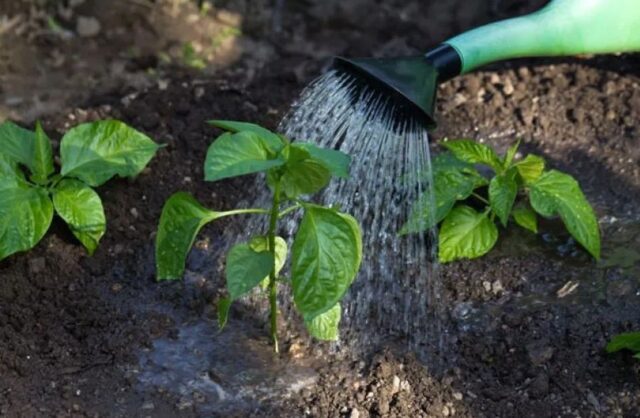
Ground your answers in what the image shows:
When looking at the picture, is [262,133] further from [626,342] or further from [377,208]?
[626,342]

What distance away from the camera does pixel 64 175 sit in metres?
2.43

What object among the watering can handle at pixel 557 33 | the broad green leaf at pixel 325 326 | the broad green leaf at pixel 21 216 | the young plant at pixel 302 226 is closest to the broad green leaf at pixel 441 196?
the watering can handle at pixel 557 33

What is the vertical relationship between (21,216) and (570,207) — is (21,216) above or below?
below

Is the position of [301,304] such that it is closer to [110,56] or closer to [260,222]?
[260,222]

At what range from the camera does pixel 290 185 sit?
6.64 feet

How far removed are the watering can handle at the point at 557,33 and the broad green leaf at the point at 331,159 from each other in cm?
61

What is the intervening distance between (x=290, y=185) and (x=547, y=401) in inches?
23.7

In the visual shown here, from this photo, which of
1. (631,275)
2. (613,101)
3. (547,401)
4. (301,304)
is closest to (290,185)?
(301,304)

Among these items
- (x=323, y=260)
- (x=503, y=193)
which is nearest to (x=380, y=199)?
(x=503, y=193)

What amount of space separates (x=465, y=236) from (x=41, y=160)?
0.84m

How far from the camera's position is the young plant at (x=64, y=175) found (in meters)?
2.34

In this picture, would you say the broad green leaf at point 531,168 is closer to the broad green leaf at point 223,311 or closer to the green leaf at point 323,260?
the green leaf at point 323,260

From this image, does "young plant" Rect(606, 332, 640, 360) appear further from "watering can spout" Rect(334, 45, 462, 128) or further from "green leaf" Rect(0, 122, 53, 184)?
"green leaf" Rect(0, 122, 53, 184)

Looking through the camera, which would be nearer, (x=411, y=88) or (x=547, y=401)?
(x=547, y=401)
